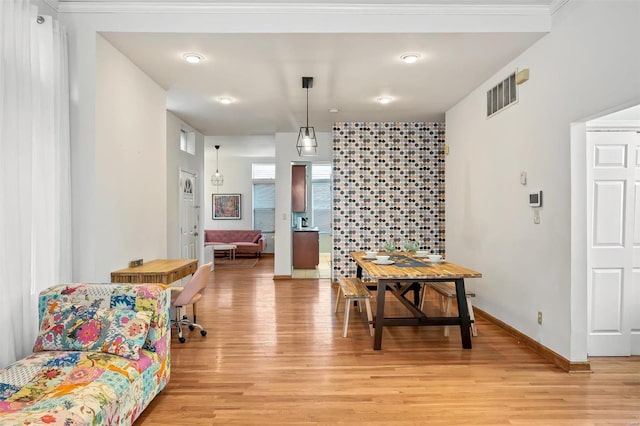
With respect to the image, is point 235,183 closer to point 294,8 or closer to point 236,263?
point 236,263

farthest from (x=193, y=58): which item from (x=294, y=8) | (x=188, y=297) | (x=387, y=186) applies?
(x=387, y=186)

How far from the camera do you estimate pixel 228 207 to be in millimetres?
11820

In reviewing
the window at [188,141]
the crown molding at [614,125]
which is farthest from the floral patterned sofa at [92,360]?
the window at [188,141]

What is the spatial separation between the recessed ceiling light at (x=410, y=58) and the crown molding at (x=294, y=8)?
0.52m

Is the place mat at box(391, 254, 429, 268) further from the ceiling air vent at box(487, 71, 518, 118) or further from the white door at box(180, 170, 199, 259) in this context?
the white door at box(180, 170, 199, 259)

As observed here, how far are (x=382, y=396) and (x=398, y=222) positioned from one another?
174 inches

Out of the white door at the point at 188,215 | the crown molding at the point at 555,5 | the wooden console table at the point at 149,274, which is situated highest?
the crown molding at the point at 555,5

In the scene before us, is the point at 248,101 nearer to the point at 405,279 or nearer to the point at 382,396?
the point at 405,279

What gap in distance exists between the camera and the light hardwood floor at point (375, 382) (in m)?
2.51

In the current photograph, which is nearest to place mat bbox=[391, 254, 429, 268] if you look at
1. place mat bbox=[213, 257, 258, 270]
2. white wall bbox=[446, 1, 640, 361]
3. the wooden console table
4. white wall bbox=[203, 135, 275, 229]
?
white wall bbox=[446, 1, 640, 361]

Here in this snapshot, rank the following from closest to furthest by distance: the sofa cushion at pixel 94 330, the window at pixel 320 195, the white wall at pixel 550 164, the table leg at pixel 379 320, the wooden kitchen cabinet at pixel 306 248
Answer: the sofa cushion at pixel 94 330, the white wall at pixel 550 164, the table leg at pixel 379 320, the wooden kitchen cabinet at pixel 306 248, the window at pixel 320 195

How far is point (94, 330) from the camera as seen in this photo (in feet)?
8.21

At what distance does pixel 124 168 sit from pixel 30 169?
1044 millimetres

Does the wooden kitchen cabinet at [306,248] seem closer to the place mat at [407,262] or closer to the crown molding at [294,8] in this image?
the place mat at [407,262]
